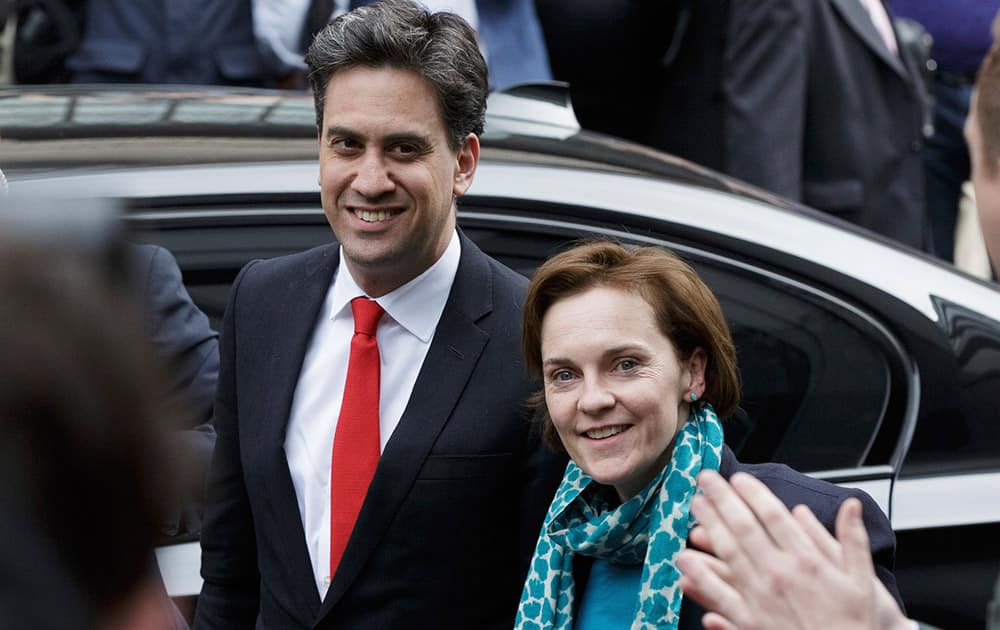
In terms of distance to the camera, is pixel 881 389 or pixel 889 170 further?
pixel 889 170

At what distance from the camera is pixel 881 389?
3.63 meters

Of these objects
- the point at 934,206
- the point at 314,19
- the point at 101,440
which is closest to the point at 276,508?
the point at 101,440

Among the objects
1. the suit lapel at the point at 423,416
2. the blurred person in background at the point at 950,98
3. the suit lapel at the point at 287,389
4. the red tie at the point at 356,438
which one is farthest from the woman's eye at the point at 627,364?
the blurred person in background at the point at 950,98

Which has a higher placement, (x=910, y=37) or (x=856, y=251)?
(x=910, y=37)

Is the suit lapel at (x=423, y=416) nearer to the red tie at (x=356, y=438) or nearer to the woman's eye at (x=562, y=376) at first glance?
the red tie at (x=356, y=438)

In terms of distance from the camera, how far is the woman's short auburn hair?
279 centimetres

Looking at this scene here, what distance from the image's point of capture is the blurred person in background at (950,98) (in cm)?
667

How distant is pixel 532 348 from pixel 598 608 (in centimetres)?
45

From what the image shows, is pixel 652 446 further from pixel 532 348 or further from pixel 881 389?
pixel 881 389

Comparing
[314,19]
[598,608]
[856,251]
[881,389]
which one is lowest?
[598,608]

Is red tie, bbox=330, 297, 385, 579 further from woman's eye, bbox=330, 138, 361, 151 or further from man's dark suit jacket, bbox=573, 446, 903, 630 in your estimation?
man's dark suit jacket, bbox=573, 446, 903, 630

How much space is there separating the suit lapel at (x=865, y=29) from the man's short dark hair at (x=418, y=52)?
3.32m

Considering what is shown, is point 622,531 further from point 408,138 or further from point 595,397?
point 408,138

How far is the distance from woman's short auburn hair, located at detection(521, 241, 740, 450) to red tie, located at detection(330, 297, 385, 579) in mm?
273
